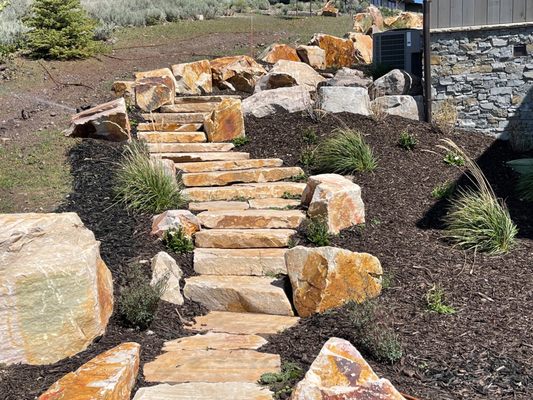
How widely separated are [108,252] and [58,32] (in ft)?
25.3

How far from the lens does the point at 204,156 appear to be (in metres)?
8.94

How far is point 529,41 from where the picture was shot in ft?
31.6

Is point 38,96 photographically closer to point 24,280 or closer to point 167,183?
point 167,183

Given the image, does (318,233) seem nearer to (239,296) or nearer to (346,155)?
(239,296)

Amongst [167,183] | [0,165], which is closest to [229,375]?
[167,183]

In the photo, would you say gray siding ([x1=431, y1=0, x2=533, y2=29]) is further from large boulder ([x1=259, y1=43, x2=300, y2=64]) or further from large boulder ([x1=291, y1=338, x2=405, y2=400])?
large boulder ([x1=291, y1=338, x2=405, y2=400])

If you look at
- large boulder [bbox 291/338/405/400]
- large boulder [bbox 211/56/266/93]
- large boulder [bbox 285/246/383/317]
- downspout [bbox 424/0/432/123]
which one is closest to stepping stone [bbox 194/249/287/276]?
large boulder [bbox 285/246/383/317]

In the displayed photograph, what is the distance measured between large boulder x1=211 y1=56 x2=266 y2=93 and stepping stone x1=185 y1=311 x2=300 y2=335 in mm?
6815

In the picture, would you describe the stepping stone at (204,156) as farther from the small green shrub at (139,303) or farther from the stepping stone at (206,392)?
the stepping stone at (206,392)

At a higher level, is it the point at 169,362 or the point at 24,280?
the point at 24,280

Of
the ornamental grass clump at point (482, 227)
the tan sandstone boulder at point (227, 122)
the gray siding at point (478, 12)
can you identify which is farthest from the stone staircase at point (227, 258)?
the gray siding at point (478, 12)

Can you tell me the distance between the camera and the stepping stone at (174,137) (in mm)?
9516

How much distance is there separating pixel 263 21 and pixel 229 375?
44.8 ft

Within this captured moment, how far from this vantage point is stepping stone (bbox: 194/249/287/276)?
20.5 ft
